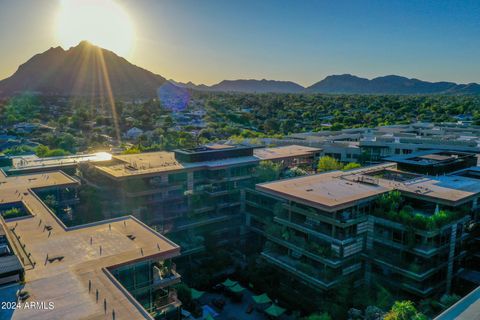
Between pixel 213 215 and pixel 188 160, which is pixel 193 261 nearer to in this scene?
pixel 213 215

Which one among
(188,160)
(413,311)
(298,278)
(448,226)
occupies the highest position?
(188,160)

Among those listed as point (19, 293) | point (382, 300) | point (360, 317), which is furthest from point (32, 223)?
point (382, 300)

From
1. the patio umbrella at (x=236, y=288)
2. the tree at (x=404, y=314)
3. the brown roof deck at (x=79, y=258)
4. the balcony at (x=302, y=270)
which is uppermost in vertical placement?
the brown roof deck at (x=79, y=258)

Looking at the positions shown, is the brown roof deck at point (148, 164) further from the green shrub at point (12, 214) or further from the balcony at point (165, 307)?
the balcony at point (165, 307)

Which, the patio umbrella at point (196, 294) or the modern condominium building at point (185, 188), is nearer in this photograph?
the patio umbrella at point (196, 294)

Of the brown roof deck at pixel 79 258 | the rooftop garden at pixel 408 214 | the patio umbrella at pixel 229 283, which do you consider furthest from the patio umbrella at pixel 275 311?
the brown roof deck at pixel 79 258

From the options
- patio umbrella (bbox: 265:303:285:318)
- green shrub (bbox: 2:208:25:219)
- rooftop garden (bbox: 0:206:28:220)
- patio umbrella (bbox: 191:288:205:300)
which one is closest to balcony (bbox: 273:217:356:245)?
patio umbrella (bbox: 265:303:285:318)

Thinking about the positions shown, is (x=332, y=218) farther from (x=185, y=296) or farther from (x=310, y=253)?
(x=185, y=296)

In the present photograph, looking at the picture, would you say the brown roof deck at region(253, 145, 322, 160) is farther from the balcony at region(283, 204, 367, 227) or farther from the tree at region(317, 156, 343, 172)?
the balcony at region(283, 204, 367, 227)
